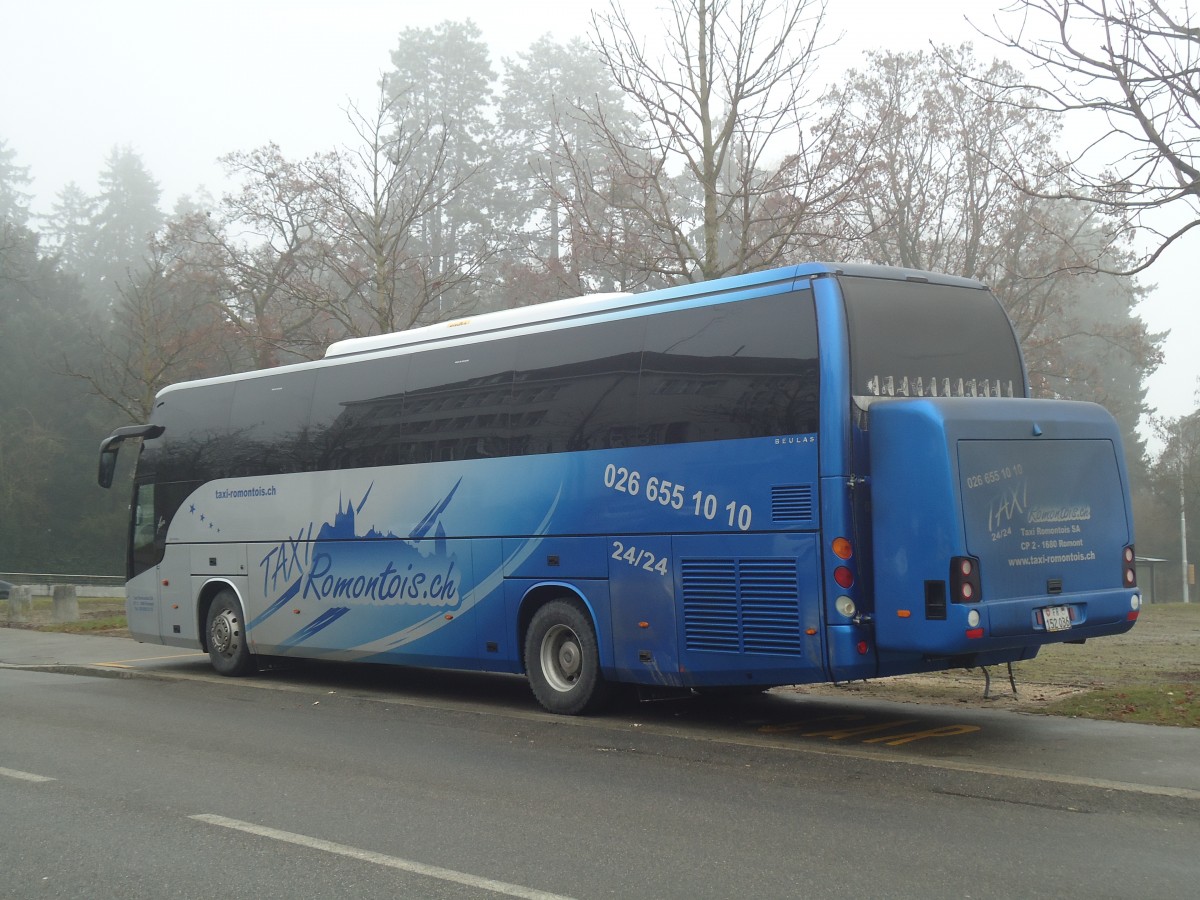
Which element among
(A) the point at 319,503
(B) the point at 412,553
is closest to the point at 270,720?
(B) the point at 412,553

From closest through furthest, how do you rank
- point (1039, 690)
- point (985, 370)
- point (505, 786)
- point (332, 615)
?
point (505, 786), point (985, 370), point (1039, 690), point (332, 615)

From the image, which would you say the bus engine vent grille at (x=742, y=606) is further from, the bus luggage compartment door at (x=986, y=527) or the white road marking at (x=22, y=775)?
the white road marking at (x=22, y=775)

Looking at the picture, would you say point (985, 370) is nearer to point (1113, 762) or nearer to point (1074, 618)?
point (1074, 618)

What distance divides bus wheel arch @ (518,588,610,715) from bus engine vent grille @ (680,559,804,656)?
128 centimetres

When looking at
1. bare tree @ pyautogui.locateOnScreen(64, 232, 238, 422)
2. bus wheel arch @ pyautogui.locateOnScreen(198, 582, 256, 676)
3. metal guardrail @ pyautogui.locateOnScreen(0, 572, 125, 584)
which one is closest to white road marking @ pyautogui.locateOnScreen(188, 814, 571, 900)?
bus wheel arch @ pyautogui.locateOnScreen(198, 582, 256, 676)

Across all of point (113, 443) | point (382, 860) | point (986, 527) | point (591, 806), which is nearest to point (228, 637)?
point (113, 443)

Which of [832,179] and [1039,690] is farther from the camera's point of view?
[832,179]

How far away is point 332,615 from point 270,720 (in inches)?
112

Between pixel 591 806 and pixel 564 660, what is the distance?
14.1ft

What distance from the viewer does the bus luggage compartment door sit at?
28.8 ft

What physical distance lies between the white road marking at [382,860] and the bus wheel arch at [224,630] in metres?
8.78

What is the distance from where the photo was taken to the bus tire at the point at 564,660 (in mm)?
11305

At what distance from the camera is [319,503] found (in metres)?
14.6

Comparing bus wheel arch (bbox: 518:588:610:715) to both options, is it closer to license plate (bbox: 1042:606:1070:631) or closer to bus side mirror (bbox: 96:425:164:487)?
license plate (bbox: 1042:606:1070:631)
